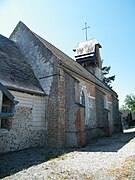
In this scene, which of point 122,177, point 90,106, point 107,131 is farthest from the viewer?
point 107,131

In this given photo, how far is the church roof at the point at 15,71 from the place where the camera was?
10088mm

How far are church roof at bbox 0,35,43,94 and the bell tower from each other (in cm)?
1280

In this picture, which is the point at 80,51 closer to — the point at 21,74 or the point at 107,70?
the point at 21,74

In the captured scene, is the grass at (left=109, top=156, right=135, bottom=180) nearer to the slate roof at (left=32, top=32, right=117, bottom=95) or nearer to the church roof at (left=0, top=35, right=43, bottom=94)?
the church roof at (left=0, top=35, right=43, bottom=94)

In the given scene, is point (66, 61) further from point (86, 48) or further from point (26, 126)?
point (86, 48)

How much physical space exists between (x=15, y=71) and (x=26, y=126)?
362 centimetres

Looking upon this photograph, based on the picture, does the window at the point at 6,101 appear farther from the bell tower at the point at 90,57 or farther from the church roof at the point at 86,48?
the church roof at the point at 86,48

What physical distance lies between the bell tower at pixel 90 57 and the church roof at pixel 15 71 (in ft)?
42.0

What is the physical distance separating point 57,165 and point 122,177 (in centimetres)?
269

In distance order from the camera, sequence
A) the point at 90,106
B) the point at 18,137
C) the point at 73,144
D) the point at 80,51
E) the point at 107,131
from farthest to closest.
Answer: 1. the point at 80,51
2. the point at 107,131
3. the point at 90,106
4. the point at 73,144
5. the point at 18,137

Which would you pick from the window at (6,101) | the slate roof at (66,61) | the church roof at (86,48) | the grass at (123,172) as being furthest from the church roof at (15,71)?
the church roof at (86,48)

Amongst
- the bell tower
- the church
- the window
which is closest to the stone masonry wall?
the church

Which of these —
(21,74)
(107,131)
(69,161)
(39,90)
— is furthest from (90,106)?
(69,161)

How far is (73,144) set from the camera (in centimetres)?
1165
